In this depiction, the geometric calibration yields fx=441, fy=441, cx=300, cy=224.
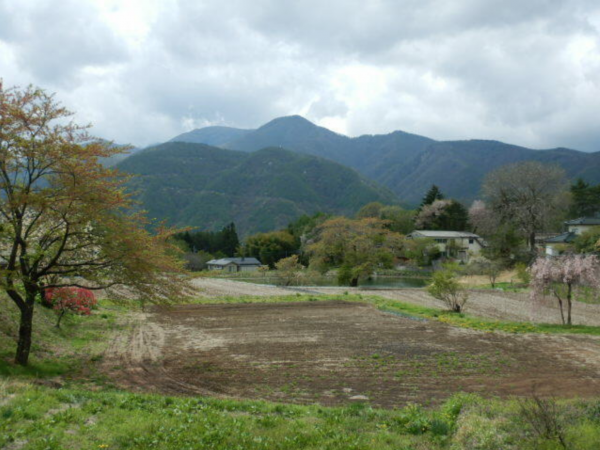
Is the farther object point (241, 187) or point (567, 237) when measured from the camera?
point (241, 187)

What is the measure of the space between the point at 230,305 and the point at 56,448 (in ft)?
65.1

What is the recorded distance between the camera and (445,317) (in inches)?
835

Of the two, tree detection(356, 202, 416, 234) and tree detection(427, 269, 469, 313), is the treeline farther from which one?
tree detection(427, 269, 469, 313)

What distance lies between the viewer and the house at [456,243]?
209ft

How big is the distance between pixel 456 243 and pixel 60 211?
6126 centimetres

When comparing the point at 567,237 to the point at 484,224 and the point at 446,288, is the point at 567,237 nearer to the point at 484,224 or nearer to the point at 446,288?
the point at 484,224

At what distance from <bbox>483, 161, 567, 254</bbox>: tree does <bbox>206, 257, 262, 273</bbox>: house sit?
1536 inches

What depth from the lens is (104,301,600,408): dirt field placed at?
1023 cm

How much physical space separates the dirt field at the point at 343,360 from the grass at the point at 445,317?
1.30 m

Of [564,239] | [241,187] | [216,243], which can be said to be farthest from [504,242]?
[241,187]

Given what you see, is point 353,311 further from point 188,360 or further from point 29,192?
point 29,192

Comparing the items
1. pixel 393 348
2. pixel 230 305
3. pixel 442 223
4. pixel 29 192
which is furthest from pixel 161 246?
pixel 442 223

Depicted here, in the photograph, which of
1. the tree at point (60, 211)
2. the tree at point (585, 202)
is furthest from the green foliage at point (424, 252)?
the tree at point (60, 211)

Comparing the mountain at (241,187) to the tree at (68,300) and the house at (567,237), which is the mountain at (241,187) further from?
the tree at (68,300)
